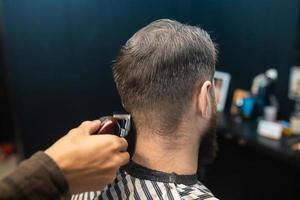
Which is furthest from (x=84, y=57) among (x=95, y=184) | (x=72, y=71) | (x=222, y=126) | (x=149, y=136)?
(x=95, y=184)

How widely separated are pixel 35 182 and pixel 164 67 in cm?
43

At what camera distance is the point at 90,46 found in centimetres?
256

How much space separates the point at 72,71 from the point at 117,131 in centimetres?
167

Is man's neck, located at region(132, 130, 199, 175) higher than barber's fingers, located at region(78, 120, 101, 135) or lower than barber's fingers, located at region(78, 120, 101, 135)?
lower

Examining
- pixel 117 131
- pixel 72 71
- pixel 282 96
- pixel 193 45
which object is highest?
pixel 193 45

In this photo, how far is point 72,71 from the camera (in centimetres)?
254

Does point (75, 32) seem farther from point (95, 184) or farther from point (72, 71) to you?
point (95, 184)

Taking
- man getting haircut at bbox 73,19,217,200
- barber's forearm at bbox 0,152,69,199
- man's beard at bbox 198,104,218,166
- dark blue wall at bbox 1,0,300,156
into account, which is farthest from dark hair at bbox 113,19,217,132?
dark blue wall at bbox 1,0,300,156

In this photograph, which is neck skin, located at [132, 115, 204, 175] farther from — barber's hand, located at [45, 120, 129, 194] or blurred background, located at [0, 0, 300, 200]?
blurred background, located at [0, 0, 300, 200]

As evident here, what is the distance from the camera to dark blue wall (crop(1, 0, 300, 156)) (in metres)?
2.34

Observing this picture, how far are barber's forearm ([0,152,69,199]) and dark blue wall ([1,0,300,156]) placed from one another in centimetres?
168

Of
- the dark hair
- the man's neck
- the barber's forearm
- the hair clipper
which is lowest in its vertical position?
the man's neck

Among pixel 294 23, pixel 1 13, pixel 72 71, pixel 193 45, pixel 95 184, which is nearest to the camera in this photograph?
pixel 95 184

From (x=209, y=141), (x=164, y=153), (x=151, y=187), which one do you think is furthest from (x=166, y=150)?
(x=209, y=141)
